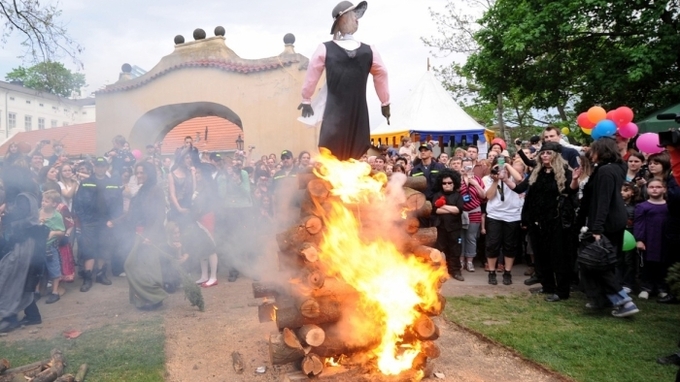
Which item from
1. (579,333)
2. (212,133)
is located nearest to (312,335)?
(579,333)

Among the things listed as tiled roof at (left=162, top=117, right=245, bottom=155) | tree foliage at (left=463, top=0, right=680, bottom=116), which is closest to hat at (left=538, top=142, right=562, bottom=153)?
tree foliage at (left=463, top=0, right=680, bottom=116)

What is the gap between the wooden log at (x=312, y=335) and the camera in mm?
4367

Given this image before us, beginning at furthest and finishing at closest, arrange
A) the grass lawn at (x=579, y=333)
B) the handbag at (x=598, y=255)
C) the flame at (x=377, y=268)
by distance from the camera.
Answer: the handbag at (x=598, y=255) → the grass lawn at (x=579, y=333) → the flame at (x=377, y=268)

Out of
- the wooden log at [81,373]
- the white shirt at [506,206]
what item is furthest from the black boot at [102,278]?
the white shirt at [506,206]

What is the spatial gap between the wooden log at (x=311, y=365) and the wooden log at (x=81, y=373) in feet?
6.27

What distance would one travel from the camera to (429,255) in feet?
15.3

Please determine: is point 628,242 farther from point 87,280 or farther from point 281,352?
point 87,280

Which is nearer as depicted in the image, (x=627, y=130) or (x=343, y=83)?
(x=343, y=83)

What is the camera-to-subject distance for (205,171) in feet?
28.2

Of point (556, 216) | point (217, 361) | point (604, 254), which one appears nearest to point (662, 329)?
point (604, 254)

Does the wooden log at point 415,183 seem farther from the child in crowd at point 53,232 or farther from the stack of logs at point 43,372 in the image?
the child in crowd at point 53,232

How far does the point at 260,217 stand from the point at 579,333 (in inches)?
205

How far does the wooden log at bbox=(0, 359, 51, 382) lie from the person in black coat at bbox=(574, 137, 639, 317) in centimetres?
578

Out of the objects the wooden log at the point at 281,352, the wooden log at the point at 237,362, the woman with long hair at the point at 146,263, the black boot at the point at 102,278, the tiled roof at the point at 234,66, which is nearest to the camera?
the wooden log at the point at 281,352
